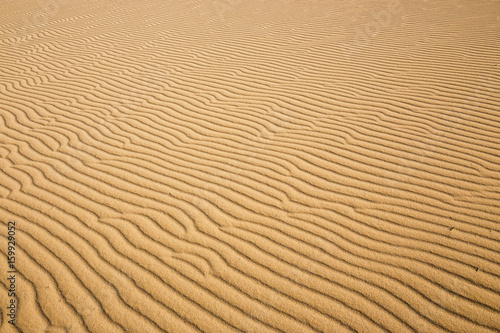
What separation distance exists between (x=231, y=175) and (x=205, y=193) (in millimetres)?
395

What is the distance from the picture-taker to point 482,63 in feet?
19.4

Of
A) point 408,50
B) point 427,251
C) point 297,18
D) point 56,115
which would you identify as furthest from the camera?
point 297,18

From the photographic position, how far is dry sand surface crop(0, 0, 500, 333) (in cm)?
243

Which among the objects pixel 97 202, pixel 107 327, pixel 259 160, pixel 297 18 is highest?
pixel 297 18

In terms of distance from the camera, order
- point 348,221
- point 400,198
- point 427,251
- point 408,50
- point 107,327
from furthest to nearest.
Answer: point 408,50 → point 400,198 → point 348,221 → point 427,251 → point 107,327

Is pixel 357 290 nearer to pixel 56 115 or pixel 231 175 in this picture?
pixel 231 175

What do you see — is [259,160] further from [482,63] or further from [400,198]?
[482,63]

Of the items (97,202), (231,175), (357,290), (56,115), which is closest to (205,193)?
(231,175)

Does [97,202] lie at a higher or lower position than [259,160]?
lower

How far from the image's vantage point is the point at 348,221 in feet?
9.98

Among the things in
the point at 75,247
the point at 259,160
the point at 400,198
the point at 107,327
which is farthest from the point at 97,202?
the point at 400,198

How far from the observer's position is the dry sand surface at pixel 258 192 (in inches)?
95.7

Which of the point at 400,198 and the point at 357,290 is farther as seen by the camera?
the point at 400,198

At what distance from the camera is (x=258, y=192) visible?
344cm
